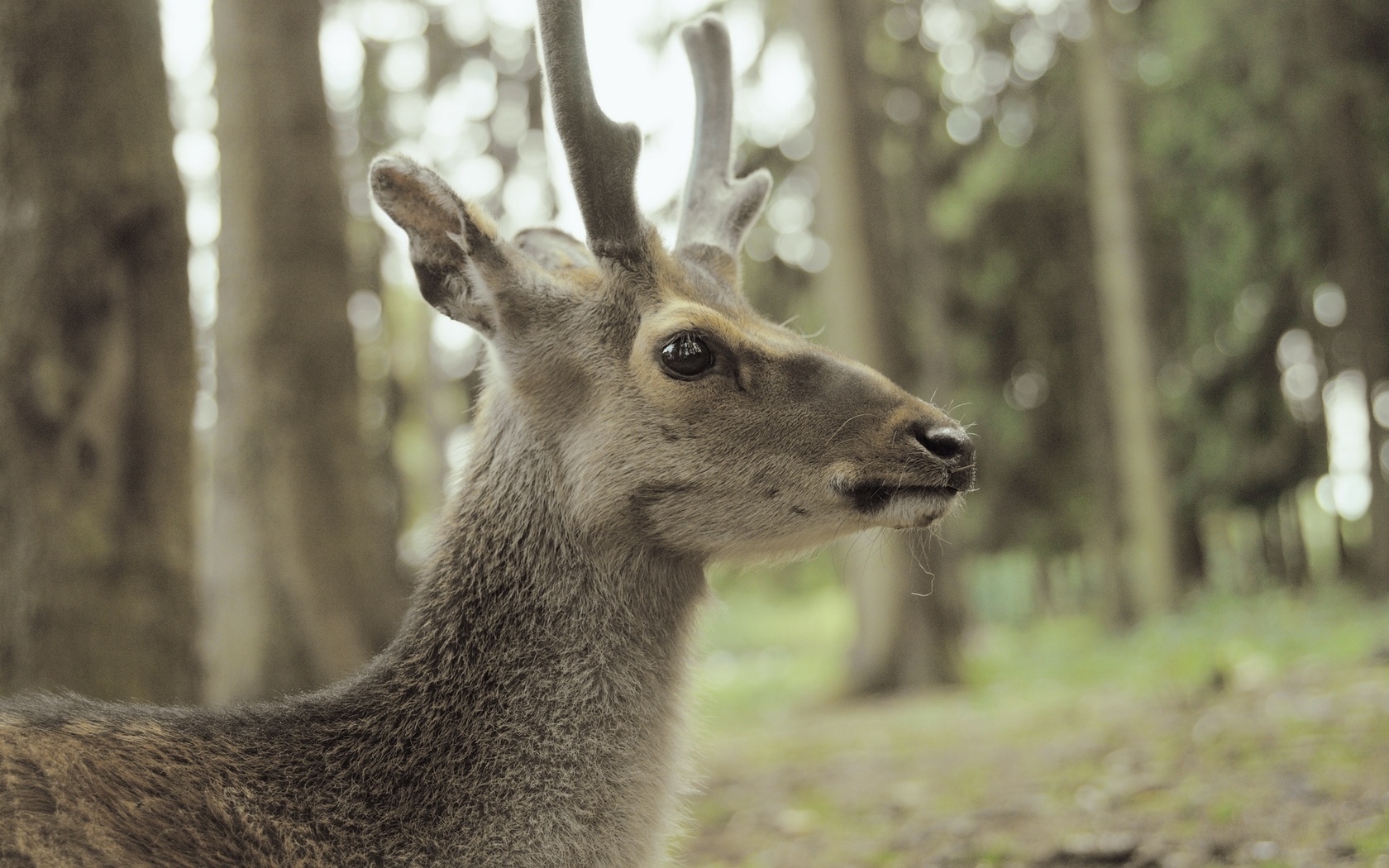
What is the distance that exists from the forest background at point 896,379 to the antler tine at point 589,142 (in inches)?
36.7

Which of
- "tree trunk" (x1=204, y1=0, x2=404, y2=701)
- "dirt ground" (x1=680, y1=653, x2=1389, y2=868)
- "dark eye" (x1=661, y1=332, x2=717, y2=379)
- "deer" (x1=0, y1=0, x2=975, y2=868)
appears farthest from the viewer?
"tree trunk" (x1=204, y1=0, x2=404, y2=701)

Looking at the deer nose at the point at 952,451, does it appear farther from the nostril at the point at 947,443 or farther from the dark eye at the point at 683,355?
the dark eye at the point at 683,355

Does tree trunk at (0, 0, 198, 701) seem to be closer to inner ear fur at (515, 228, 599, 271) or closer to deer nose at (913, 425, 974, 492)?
inner ear fur at (515, 228, 599, 271)

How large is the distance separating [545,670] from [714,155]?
83.6 inches

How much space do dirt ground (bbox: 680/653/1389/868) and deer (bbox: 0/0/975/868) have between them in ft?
2.63

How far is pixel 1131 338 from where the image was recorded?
1571 centimetres

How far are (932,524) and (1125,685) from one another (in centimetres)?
763

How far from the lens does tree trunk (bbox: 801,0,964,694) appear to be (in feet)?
37.9

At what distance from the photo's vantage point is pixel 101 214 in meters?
5.02

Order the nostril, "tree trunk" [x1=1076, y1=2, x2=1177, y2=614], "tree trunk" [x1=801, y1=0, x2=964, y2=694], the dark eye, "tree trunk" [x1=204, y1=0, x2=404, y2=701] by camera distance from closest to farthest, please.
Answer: the nostril → the dark eye → "tree trunk" [x1=204, y1=0, x2=404, y2=701] → "tree trunk" [x1=801, y1=0, x2=964, y2=694] → "tree trunk" [x1=1076, y1=2, x2=1177, y2=614]

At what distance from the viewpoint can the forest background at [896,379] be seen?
4977 mm

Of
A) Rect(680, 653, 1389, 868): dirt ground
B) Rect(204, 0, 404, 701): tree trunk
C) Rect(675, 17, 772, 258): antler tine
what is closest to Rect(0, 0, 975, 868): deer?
Rect(675, 17, 772, 258): antler tine

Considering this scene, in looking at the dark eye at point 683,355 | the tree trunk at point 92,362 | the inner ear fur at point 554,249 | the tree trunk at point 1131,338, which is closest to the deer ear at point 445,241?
the inner ear fur at point 554,249

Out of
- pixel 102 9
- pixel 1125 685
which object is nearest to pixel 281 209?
pixel 102 9
